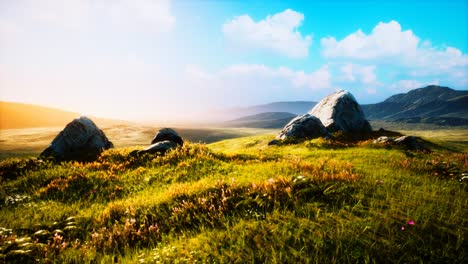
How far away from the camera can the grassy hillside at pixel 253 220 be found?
15.8 feet

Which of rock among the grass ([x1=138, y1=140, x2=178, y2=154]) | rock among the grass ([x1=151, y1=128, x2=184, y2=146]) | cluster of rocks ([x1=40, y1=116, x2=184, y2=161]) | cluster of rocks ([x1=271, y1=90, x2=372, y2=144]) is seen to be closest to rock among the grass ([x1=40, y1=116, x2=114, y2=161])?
cluster of rocks ([x1=40, y1=116, x2=184, y2=161])

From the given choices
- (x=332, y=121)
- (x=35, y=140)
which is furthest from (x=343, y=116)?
(x=35, y=140)

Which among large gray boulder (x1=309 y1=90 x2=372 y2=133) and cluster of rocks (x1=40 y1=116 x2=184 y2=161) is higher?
large gray boulder (x1=309 y1=90 x2=372 y2=133)

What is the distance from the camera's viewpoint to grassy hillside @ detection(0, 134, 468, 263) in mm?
4828

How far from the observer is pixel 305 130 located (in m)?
29.1

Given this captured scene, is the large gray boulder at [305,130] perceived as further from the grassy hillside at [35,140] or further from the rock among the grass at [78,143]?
the grassy hillside at [35,140]

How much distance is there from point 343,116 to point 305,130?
28.2ft

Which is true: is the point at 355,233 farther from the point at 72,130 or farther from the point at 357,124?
the point at 357,124

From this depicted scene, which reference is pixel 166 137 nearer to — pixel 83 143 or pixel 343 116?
pixel 83 143

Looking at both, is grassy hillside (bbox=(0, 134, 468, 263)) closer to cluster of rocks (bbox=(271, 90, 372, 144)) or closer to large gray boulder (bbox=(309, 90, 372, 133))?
cluster of rocks (bbox=(271, 90, 372, 144))

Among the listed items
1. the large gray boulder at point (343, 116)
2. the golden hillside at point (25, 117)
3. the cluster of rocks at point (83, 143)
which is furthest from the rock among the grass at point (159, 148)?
the golden hillside at point (25, 117)

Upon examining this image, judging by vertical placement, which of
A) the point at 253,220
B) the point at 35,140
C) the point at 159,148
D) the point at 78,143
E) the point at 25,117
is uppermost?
the point at 25,117

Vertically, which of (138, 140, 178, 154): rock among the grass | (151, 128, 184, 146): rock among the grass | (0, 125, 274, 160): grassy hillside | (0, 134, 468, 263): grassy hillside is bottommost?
(0, 125, 274, 160): grassy hillside

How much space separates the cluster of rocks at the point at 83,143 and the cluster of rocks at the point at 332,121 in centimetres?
1510
